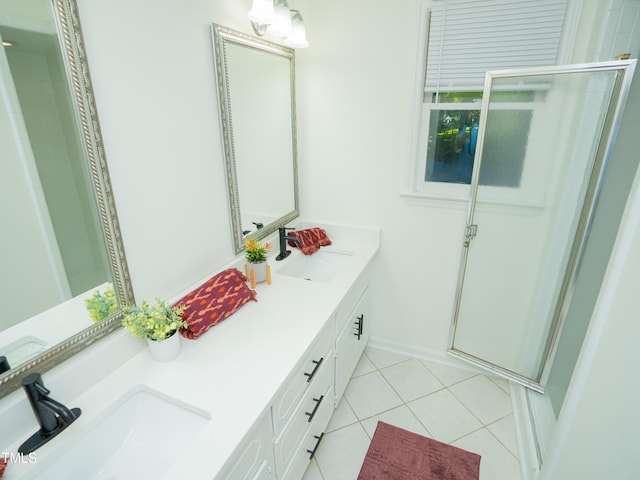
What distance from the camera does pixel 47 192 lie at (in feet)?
3.02

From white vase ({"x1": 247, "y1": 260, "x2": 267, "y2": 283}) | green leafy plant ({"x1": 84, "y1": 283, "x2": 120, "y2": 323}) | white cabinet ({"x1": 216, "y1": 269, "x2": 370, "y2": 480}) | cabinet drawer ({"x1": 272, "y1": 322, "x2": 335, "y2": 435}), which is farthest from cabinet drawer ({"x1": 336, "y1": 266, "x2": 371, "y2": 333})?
green leafy plant ({"x1": 84, "y1": 283, "x2": 120, "y2": 323})

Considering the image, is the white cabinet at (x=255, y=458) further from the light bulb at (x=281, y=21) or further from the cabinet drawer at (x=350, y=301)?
the light bulb at (x=281, y=21)

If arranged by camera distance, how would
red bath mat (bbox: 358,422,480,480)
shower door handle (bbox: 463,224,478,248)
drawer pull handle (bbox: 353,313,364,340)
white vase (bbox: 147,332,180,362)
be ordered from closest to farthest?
1. white vase (bbox: 147,332,180,362)
2. red bath mat (bbox: 358,422,480,480)
3. shower door handle (bbox: 463,224,478,248)
4. drawer pull handle (bbox: 353,313,364,340)

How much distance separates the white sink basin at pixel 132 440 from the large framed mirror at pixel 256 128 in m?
0.84

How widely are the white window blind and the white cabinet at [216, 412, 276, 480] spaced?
1.88 meters

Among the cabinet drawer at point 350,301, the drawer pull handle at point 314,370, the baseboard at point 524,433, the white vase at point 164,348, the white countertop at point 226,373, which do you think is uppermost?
the white vase at point 164,348

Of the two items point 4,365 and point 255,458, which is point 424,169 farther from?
point 4,365

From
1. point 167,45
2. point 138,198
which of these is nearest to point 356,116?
point 167,45

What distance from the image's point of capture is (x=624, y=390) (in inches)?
44.3

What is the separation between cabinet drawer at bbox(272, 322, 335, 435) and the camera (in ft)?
3.78

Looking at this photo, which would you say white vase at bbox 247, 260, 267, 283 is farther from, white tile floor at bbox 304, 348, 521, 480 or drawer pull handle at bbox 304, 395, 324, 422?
white tile floor at bbox 304, 348, 521, 480

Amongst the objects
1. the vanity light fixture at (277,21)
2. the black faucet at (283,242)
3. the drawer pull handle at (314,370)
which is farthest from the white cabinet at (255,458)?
the vanity light fixture at (277,21)

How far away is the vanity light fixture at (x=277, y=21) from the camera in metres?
1.45

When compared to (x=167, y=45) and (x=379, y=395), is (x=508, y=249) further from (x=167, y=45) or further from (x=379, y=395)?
(x=167, y=45)
